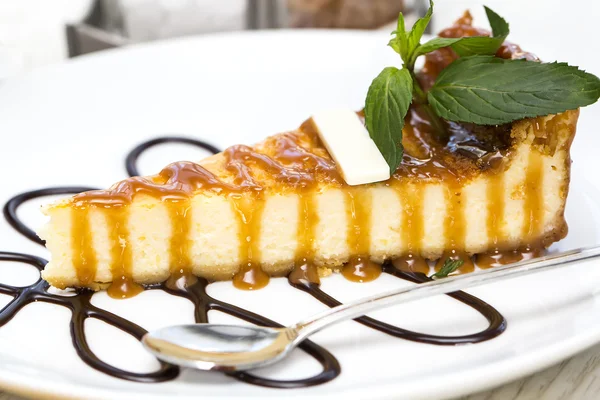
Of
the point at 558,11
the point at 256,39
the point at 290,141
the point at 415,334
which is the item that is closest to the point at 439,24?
the point at 558,11

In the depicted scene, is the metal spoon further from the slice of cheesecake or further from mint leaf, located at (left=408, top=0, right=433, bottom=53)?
mint leaf, located at (left=408, top=0, right=433, bottom=53)

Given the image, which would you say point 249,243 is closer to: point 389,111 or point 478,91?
point 389,111

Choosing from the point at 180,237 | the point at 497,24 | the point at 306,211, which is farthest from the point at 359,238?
the point at 497,24

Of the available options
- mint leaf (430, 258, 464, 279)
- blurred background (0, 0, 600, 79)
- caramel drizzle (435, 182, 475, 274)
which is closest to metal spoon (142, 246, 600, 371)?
mint leaf (430, 258, 464, 279)

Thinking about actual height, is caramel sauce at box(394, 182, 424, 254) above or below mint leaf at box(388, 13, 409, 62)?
below

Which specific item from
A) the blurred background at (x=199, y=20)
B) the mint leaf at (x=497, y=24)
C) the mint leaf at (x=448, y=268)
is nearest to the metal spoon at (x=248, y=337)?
the mint leaf at (x=448, y=268)

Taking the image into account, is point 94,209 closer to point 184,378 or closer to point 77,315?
point 77,315
